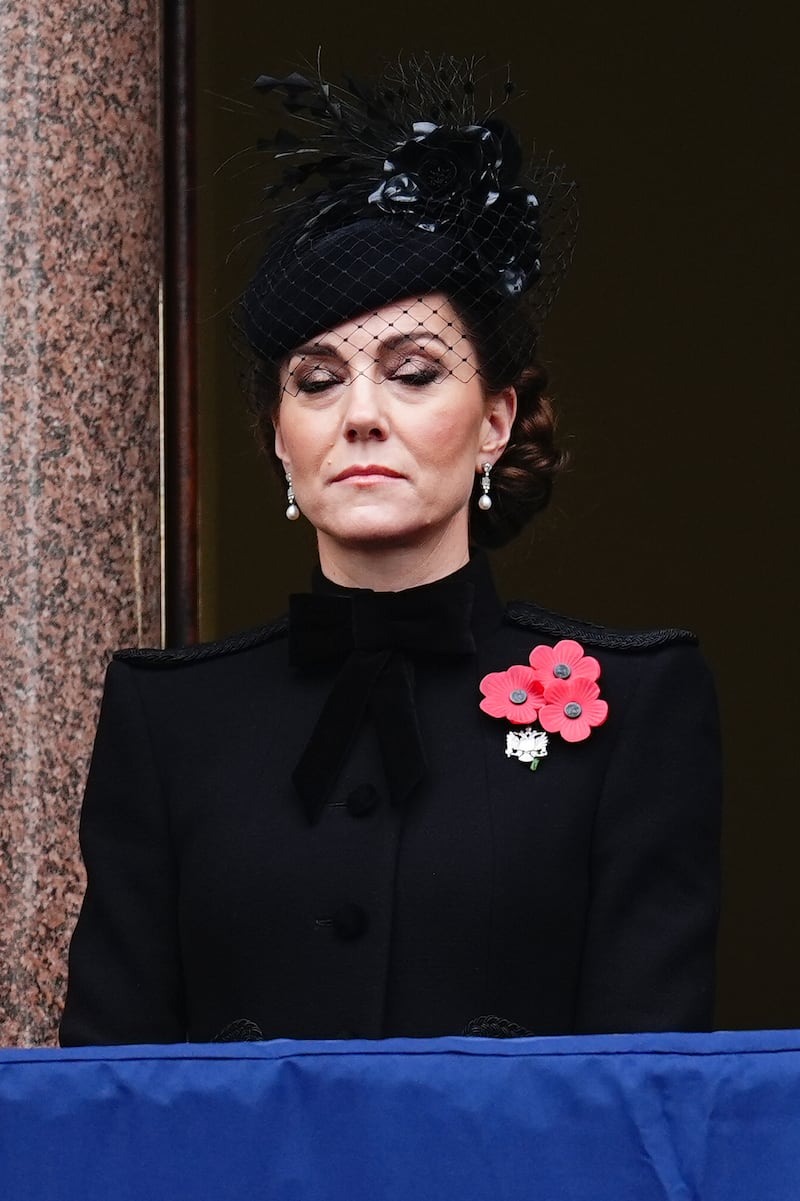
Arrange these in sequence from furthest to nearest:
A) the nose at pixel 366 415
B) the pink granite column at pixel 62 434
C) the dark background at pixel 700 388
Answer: the dark background at pixel 700 388
the pink granite column at pixel 62 434
the nose at pixel 366 415

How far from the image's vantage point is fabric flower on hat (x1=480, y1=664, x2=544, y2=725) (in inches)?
95.1

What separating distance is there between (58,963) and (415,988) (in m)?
0.93

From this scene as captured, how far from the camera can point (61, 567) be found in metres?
3.15

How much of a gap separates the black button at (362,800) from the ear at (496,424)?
1.35 ft

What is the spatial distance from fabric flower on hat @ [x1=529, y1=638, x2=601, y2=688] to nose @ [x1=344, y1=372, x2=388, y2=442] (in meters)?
0.31

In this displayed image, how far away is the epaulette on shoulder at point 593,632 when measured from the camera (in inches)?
95.6

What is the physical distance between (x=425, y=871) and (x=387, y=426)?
1.58 ft

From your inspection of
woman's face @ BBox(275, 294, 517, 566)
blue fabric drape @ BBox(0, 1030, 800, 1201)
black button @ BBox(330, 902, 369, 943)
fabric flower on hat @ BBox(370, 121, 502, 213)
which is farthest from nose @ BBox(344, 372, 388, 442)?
blue fabric drape @ BBox(0, 1030, 800, 1201)

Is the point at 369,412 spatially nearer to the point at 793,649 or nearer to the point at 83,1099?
the point at 83,1099

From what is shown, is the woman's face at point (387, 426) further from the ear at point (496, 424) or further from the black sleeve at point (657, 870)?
the black sleeve at point (657, 870)

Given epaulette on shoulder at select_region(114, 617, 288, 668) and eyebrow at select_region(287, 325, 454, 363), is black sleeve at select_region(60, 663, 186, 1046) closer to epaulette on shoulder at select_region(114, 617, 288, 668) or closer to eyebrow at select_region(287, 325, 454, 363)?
epaulette on shoulder at select_region(114, 617, 288, 668)

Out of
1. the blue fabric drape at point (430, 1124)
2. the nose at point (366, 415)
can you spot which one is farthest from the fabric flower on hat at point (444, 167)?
the blue fabric drape at point (430, 1124)

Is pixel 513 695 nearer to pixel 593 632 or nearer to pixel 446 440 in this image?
pixel 593 632

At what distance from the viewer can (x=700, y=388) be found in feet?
17.8
